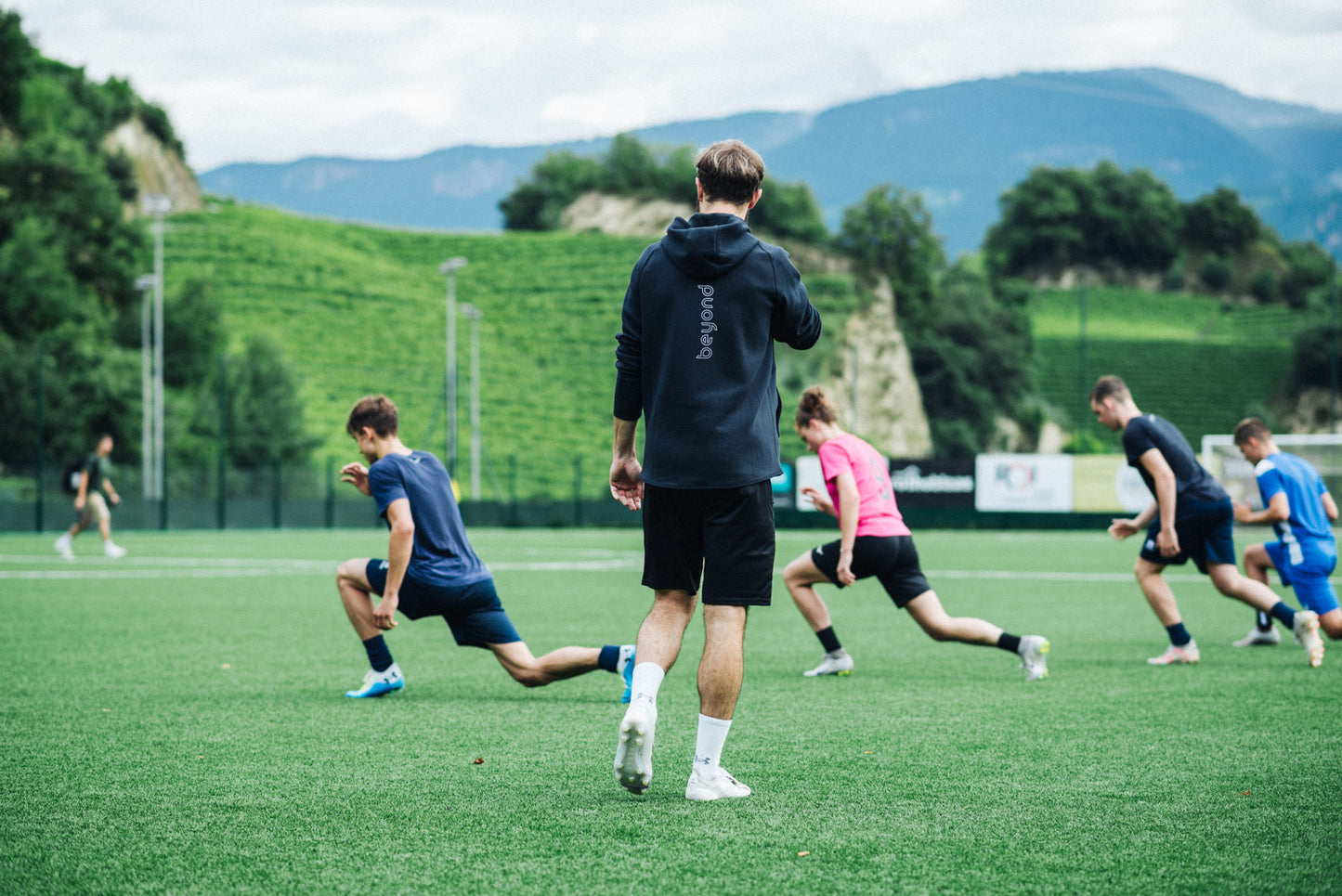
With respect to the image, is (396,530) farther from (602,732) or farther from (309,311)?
(309,311)

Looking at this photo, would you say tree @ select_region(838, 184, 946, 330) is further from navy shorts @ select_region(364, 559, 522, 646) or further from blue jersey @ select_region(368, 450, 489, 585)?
navy shorts @ select_region(364, 559, 522, 646)

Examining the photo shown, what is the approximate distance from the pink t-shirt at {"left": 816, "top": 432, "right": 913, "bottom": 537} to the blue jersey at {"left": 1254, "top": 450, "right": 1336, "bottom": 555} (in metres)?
2.54

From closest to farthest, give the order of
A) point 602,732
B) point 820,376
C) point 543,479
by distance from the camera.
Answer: point 602,732
point 543,479
point 820,376

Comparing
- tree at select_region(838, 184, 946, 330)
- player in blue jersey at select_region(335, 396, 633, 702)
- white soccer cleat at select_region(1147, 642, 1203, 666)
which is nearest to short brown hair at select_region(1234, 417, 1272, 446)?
white soccer cleat at select_region(1147, 642, 1203, 666)

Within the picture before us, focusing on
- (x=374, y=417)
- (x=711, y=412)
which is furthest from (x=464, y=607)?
(x=711, y=412)

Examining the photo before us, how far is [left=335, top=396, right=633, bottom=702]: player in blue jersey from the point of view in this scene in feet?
20.2

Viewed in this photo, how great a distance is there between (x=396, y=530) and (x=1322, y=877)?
4.06 metres

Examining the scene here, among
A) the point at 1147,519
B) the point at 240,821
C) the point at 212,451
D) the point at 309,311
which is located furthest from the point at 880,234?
the point at 240,821

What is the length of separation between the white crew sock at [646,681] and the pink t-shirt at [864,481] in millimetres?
3411

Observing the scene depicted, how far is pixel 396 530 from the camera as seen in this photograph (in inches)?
239

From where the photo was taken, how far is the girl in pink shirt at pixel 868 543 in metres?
7.23

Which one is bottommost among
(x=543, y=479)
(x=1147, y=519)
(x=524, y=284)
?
(x=543, y=479)

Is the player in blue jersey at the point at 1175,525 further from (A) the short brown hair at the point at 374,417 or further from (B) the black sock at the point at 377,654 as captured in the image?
(B) the black sock at the point at 377,654

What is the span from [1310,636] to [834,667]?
288 cm
